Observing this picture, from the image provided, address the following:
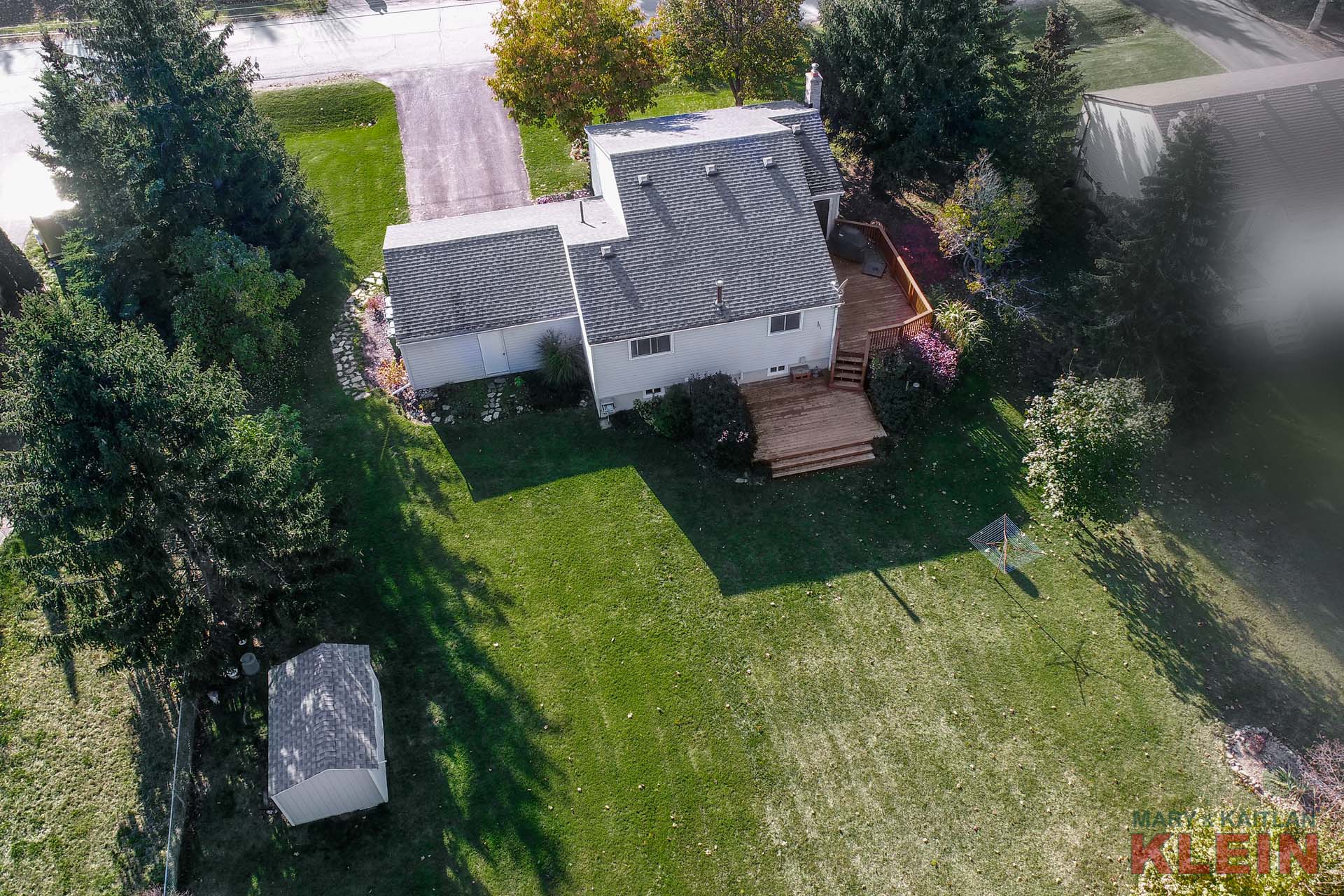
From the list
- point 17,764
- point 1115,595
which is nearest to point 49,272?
point 17,764

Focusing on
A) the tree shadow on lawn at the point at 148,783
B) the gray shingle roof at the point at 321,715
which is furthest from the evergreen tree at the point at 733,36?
the tree shadow on lawn at the point at 148,783

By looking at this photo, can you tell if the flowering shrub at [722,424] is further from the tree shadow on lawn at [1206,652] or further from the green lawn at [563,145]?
the green lawn at [563,145]

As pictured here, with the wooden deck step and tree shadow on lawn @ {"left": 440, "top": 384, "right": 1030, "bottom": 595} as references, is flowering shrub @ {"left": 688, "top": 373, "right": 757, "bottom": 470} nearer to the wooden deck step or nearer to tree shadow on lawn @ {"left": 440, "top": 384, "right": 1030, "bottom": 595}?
tree shadow on lawn @ {"left": 440, "top": 384, "right": 1030, "bottom": 595}

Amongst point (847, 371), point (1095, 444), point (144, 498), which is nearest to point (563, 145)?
point (847, 371)

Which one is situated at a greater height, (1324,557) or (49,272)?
(49,272)

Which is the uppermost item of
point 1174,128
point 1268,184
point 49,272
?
point 1174,128

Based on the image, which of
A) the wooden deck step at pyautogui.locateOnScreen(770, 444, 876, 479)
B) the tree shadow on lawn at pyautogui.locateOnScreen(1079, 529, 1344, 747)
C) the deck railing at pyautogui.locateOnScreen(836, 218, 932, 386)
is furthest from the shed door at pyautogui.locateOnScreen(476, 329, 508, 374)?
the tree shadow on lawn at pyautogui.locateOnScreen(1079, 529, 1344, 747)

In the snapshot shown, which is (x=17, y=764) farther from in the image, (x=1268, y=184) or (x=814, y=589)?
(x=1268, y=184)
